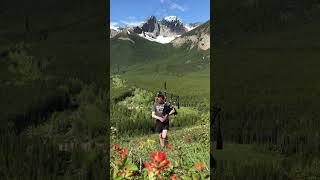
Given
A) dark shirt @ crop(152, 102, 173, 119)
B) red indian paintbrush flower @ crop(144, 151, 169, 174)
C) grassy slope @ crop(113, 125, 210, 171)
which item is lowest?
grassy slope @ crop(113, 125, 210, 171)

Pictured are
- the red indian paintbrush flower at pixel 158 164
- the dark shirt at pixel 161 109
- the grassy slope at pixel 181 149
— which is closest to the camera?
the red indian paintbrush flower at pixel 158 164

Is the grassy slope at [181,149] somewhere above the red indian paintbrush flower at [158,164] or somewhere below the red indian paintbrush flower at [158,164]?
below

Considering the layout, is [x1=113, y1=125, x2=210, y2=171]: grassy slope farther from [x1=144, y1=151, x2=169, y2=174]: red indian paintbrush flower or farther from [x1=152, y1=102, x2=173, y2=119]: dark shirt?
[x1=144, y1=151, x2=169, y2=174]: red indian paintbrush flower

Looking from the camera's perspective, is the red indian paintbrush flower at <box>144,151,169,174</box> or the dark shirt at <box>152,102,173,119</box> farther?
the dark shirt at <box>152,102,173,119</box>

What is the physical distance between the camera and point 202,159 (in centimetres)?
940

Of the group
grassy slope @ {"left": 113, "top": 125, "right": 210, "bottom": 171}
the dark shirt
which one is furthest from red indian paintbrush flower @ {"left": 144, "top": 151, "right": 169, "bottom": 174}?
the dark shirt

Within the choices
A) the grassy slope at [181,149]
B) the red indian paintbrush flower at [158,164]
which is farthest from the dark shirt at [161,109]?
the red indian paintbrush flower at [158,164]

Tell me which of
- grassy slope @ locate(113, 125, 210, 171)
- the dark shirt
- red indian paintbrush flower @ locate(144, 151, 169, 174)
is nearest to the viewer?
red indian paintbrush flower @ locate(144, 151, 169, 174)

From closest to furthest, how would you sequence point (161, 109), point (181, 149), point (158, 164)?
point (158, 164)
point (181, 149)
point (161, 109)

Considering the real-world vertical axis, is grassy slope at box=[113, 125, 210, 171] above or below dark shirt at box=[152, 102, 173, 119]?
below

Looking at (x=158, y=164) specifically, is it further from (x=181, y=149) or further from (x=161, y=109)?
(x=161, y=109)

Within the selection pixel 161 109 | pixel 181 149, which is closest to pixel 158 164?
pixel 181 149

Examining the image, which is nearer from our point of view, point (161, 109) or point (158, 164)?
point (158, 164)

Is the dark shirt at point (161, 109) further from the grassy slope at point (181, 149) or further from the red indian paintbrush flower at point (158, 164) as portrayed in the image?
the red indian paintbrush flower at point (158, 164)
